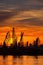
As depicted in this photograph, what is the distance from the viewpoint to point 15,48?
162 m

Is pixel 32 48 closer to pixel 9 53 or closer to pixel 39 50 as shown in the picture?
pixel 39 50

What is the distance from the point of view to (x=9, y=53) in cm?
15825

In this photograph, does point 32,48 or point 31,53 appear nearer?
point 31,53

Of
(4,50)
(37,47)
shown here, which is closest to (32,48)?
(37,47)

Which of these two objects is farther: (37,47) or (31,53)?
(37,47)

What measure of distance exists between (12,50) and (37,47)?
1397cm

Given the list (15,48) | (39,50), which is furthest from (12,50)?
(39,50)

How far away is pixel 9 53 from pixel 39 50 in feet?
52.8

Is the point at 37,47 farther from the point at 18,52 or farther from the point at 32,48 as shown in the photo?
the point at 18,52

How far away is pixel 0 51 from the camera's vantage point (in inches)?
6447

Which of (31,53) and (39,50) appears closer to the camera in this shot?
(31,53)

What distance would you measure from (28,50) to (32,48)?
5.97 m

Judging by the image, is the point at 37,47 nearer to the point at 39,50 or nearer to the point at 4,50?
the point at 39,50

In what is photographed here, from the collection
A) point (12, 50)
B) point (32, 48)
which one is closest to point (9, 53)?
point (12, 50)
